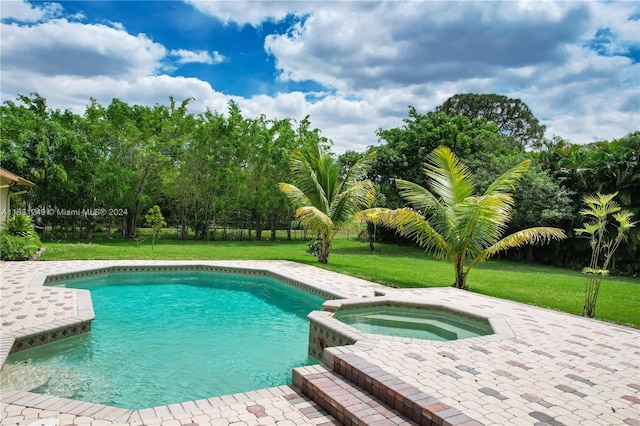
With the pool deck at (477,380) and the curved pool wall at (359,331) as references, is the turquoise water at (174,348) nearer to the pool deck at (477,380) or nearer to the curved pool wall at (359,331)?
the curved pool wall at (359,331)

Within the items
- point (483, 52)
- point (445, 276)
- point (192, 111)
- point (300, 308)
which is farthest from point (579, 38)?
point (192, 111)

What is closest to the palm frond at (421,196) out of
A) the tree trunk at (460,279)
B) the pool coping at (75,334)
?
the tree trunk at (460,279)

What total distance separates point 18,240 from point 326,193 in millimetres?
9992

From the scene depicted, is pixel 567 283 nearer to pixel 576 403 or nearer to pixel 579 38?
pixel 579 38

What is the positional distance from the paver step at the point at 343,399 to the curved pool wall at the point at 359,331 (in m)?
0.35

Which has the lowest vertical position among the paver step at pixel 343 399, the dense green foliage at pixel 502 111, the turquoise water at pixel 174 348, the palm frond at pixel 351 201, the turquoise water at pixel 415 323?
the turquoise water at pixel 174 348

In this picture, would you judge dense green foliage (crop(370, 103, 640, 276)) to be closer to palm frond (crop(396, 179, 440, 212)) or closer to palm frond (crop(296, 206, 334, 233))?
palm frond (crop(296, 206, 334, 233))

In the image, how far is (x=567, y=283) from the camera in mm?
12539

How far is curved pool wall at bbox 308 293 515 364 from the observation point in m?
5.21

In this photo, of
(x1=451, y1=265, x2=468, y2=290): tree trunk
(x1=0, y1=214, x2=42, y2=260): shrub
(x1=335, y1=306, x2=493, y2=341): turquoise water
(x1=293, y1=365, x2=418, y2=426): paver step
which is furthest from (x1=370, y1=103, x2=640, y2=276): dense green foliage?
(x1=0, y1=214, x2=42, y2=260): shrub

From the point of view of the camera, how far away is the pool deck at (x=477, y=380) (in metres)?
3.36

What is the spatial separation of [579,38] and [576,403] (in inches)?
301

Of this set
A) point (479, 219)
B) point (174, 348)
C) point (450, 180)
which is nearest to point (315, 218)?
point (450, 180)

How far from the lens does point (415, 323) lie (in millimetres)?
6570
